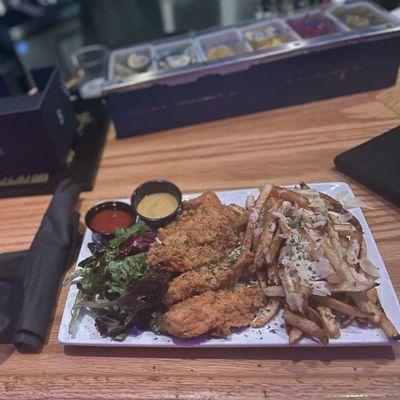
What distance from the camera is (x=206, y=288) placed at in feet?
5.99

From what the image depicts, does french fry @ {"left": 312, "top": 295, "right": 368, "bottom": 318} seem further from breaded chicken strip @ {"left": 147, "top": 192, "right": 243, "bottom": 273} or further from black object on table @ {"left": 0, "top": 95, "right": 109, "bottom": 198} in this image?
black object on table @ {"left": 0, "top": 95, "right": 109, "bottom": 198}

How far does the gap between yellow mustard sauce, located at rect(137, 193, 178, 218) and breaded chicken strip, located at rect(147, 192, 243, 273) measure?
0.40 feet

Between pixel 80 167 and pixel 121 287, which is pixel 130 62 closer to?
pixel 80 167

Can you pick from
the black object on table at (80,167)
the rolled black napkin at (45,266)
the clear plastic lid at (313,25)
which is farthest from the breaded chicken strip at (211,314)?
the clear plastic lid at (313,25)

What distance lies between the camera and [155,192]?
8.02 ft

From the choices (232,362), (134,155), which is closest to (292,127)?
Answer: (134,155)

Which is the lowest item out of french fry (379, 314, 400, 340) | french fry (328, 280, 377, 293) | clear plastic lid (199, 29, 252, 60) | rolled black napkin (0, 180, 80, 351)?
rolled black napkin (0, 180, 80, 351)

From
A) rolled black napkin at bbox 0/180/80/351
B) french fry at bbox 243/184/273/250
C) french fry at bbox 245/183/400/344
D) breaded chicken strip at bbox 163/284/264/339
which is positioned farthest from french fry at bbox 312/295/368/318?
rolled black napkin at bbox 0/180/80/351

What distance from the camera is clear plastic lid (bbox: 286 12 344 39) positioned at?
3174mm

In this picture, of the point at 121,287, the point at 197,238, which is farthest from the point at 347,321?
the point at 121,287

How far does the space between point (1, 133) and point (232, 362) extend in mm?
1946

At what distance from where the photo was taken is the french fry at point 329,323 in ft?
5.37

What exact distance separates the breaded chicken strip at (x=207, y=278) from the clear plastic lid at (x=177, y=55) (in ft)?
5.49

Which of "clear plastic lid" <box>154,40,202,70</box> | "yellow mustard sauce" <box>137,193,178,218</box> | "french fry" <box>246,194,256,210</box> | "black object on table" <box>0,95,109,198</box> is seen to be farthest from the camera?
"clear plastic lid" <box>154,40,202,70</box>
